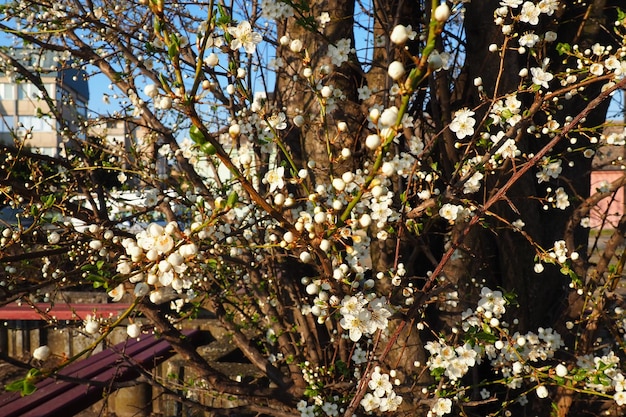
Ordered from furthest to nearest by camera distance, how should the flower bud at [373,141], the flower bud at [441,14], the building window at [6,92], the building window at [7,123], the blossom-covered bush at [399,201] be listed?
1. the building window at [6,92]
2. the building window at [7,123]
3. the blossom-covered bush at [399,201]
4. the flower bud at [373,141]
5. the flower bud at [441,14]

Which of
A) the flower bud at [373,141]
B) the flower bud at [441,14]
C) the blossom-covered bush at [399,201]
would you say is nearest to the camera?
the flower bud at [441,14]

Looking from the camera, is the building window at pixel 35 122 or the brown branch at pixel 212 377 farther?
the building window at pixel 35 122

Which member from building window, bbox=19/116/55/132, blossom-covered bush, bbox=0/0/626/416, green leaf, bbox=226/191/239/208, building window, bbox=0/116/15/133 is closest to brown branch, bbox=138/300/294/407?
blossom-covered bush, bbox=0/0/626/416

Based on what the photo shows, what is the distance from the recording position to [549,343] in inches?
106

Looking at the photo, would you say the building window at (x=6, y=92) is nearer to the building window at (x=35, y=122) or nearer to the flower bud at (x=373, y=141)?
the building window at (x=35, y=122)

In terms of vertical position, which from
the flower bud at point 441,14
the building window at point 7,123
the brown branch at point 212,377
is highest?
the building window at point 7,123

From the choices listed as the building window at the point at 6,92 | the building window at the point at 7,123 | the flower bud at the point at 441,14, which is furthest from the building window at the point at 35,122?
the building window at the point at 6,92

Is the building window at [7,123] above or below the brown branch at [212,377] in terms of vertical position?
above

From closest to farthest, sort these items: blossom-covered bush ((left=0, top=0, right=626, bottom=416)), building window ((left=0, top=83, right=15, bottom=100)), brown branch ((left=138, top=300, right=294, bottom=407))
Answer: blossom-covered bush ((left=0, top=0, right=626, bottom=416)), brown branch ((left=138, top=300, right=294, bottom=407)), building window ((left=0, top=83, right=15, bottom=100))

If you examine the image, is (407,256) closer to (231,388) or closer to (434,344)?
(434,344)

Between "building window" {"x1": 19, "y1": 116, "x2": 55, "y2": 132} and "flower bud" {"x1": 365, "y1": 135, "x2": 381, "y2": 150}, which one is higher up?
"building window" {"x1": 19, "y1": 116, "x2": 55, "y2": 132}

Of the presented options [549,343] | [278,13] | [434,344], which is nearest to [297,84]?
[278,13]

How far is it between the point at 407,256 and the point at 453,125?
1.19m

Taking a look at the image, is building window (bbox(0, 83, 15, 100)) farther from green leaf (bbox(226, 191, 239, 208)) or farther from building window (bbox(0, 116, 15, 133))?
green leaf (bbox(226, 191, 239, 208))
